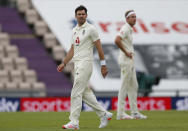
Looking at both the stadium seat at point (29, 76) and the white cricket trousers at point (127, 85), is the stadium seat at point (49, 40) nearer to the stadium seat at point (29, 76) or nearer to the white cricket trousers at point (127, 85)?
the stadium seat at point (29, 76)

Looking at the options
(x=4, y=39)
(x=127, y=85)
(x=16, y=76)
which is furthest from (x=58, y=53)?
(x=127, y=85)

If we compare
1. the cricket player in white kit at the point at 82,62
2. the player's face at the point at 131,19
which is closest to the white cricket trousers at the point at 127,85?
the player's face at the point at 131,19

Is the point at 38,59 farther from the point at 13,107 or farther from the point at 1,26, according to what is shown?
the point at 13,107

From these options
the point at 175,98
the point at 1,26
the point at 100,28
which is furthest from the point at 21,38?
the point at 175,98

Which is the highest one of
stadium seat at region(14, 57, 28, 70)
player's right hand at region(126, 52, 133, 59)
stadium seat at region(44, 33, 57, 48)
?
player's right hand at region(126, 52, 133, 59)

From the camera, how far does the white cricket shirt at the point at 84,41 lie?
39.0 feet

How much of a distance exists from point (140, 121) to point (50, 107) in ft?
30.5

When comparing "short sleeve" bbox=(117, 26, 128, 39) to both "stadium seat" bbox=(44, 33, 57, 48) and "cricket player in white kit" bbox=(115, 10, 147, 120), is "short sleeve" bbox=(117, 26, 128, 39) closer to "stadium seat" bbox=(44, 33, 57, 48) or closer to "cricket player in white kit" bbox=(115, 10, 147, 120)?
"cricket player in white kit" bbox=(115, 10, 147, 120)

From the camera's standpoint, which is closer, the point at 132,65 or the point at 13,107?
the point at 132,65

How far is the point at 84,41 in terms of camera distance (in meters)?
11.9

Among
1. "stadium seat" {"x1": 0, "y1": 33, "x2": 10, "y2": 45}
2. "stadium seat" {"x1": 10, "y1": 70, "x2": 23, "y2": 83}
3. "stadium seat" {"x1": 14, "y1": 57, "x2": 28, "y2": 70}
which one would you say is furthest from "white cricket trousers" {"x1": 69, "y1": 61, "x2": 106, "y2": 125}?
"stadium seat" {"x1": 0, "y1": 33, "x2": 10, "y2": 45}

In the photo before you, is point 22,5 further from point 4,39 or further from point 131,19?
point 131,19

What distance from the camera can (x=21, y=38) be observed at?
29922 millimetres

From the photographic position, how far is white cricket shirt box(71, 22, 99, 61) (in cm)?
1189
